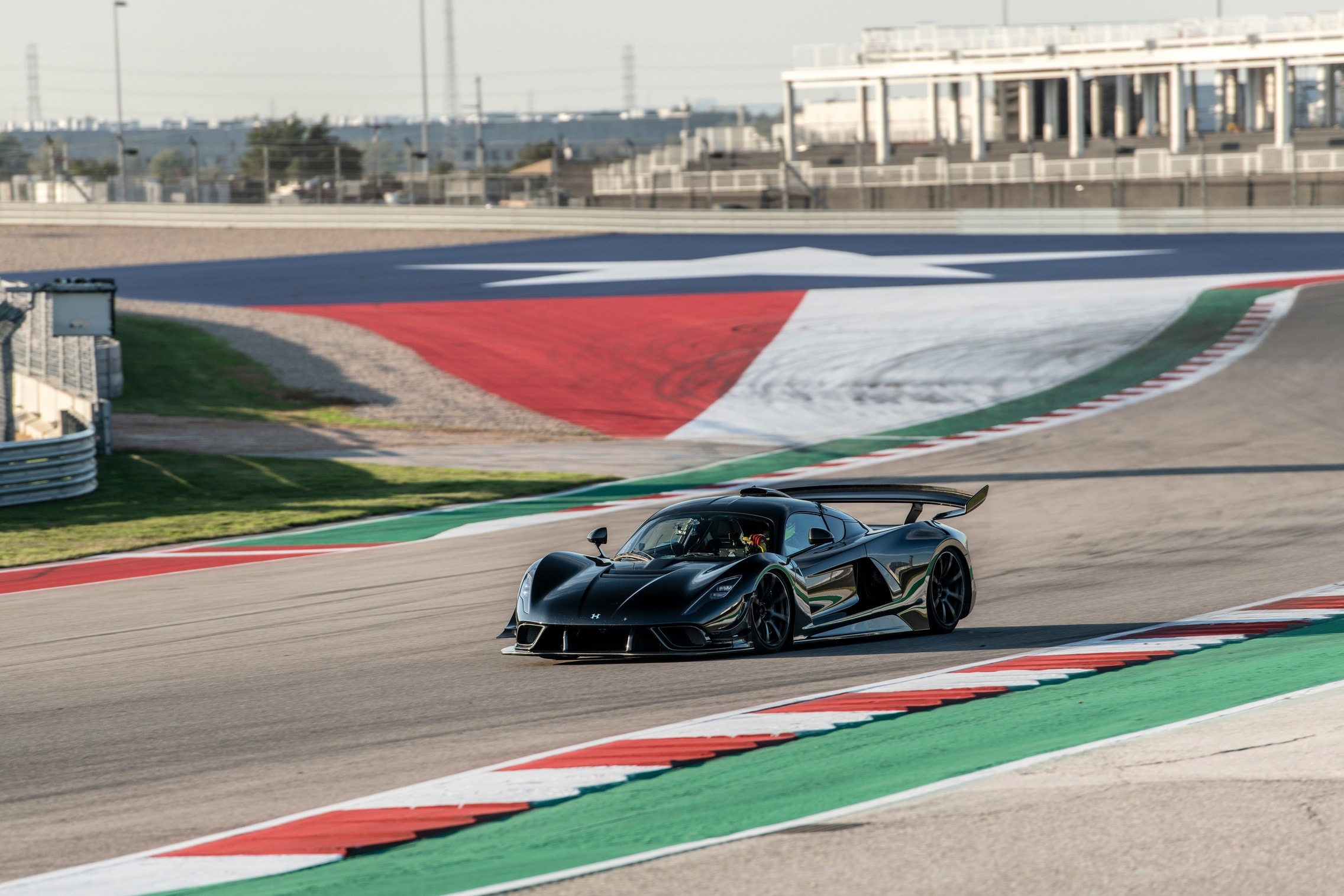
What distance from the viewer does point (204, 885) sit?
18.8ft

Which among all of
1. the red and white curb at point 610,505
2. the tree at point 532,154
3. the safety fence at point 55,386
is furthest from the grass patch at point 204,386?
the tree at point 532,154

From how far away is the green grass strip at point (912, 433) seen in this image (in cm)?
1830

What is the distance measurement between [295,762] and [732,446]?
16421 millimetres

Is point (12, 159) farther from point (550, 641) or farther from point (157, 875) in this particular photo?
Answer: point (157, 875)

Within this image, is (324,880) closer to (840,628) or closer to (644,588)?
(644,588)

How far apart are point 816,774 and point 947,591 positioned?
4.49m

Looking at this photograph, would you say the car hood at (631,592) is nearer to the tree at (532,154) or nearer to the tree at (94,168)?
the tree at (94,168)

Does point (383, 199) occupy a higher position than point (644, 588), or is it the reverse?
point (383, 199)

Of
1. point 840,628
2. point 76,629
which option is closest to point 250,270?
point 76,629

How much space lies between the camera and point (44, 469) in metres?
20.0

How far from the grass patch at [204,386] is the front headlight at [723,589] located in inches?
671

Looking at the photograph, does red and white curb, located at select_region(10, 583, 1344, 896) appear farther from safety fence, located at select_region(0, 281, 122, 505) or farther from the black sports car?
safety fence, located at select_region(0, 281, 122, 505)

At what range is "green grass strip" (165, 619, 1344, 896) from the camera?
5.89 m

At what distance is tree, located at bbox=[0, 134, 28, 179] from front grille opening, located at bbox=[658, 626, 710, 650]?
56.3 meters
